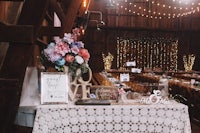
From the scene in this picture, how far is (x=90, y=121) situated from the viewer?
8.81 feet

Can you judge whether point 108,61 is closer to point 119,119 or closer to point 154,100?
point 154,100

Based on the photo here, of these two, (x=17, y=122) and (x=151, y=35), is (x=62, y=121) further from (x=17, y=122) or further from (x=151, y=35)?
(x=151, y=35)

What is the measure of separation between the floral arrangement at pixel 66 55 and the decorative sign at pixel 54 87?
113 mm

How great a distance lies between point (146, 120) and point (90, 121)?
46 cm

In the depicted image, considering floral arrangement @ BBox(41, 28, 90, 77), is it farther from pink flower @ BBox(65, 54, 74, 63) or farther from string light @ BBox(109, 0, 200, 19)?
string light @ BBox(109, 0, 200, 19)

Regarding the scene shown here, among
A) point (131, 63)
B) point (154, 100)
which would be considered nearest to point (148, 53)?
point (131, 63)

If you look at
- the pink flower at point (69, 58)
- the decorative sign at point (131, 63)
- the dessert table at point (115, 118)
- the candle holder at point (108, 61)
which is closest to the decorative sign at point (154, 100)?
the dessert table at point (115, 118)

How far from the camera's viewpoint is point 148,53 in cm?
1466

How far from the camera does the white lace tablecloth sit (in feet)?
8.76

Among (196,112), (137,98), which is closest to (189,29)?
(196,112)

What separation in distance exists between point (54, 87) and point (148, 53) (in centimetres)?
1219

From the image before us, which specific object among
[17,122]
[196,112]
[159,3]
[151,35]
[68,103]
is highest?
[159,3]

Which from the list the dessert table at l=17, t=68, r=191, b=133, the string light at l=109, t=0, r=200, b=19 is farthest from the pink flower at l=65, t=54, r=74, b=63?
the string light at l=109, t=0, r=200, b=19

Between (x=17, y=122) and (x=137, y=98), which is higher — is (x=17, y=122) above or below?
below
